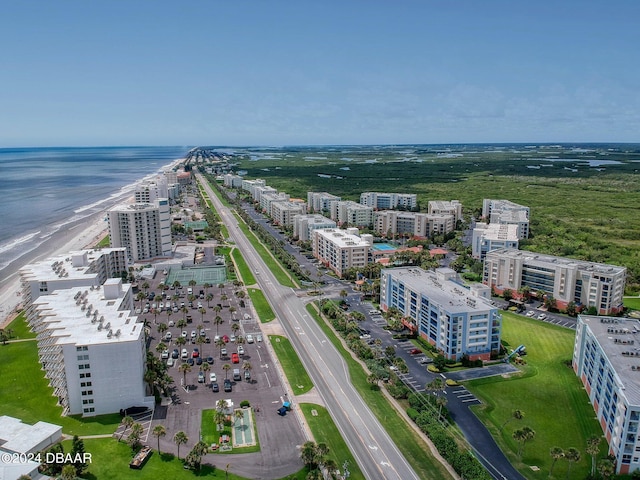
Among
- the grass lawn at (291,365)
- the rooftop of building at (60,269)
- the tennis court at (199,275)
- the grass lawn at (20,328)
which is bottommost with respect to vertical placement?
the grass lawn at (291,365)

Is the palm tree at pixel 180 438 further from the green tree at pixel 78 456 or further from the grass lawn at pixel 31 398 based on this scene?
the grass lawn at pixel 31 398

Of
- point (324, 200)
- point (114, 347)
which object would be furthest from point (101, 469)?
point (324, 200)

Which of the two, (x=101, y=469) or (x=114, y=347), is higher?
(x=114, y=347)

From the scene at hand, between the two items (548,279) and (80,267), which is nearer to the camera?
(80,267)

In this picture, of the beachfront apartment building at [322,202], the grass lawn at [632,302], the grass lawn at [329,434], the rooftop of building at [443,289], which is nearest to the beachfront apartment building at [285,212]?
the beachfront apartment building at [322,202]

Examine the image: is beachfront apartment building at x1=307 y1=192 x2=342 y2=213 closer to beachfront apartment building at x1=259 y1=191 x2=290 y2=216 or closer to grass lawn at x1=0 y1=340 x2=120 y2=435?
beachfront apartment building at x1=259 y1=191 x2=290 y2=216

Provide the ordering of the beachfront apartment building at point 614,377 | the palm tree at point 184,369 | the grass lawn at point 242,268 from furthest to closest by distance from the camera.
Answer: the grass lawn at point 242,268 → the palm tree at point 184,369 → the beachfront apartment building at point 614,377

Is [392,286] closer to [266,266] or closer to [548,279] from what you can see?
[548,279]
